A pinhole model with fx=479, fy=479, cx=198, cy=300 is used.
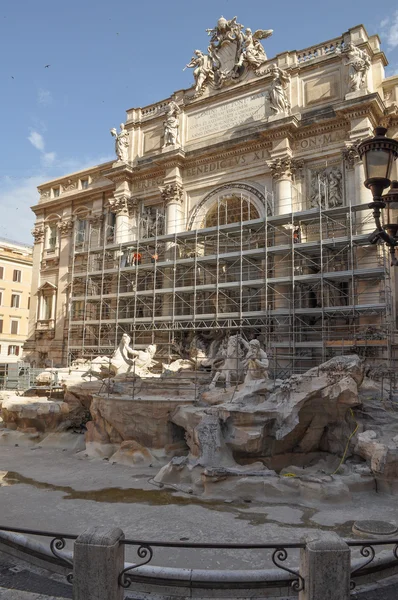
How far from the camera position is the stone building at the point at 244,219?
66.4 feet

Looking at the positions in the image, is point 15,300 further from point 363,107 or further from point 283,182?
point 363,107

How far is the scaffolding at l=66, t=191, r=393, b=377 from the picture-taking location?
19.5m

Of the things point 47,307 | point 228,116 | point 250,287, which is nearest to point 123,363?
point 250,287

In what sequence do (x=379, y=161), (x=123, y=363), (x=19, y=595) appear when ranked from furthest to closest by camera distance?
(x=123, y=363) → (x=379, y=161) → (x=19, y=595)

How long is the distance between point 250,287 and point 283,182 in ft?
17.6

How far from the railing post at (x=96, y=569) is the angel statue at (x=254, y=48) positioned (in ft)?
85.0

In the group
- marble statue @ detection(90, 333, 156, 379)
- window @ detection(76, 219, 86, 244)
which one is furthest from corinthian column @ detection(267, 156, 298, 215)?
window @ detection(76, 219, 86, 244)

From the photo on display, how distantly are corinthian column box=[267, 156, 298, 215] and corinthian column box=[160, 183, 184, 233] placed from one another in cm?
564

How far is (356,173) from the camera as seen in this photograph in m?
21.1

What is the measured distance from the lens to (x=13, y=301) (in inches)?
1699

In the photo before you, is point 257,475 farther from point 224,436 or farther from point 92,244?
point 92,244

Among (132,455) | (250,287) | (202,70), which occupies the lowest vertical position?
(132,455)

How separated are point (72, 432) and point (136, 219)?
1468cm

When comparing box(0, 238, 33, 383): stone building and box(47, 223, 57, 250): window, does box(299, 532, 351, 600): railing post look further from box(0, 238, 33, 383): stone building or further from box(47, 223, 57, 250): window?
box(0, 238, 33, 383): stone building
